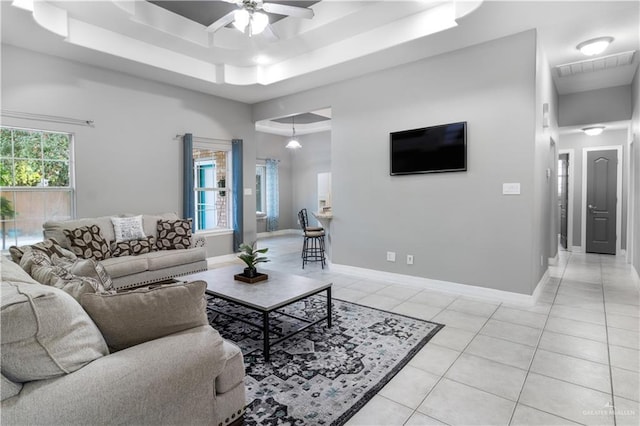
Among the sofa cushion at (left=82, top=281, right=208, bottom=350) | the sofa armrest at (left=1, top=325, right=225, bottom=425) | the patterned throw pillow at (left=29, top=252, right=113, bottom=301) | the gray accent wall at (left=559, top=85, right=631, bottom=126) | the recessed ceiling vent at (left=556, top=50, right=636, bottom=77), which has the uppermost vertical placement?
the recessed ceiling vent at (left=556, top=50, right=636, bottom=77)

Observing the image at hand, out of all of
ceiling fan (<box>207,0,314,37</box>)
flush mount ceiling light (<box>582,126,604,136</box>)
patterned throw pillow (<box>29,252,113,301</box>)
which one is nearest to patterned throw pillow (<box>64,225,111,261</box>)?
patterned throw pillow (<box>29,252,113,301</box>)

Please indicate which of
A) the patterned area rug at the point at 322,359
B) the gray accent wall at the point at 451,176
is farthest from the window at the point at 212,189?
the patterned area rug at the point at 322,359

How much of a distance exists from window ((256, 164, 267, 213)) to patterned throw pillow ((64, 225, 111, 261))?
5897mm

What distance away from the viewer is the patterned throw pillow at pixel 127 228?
14.3 feet

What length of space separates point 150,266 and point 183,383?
3.24 meters

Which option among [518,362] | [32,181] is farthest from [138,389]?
[32,181]

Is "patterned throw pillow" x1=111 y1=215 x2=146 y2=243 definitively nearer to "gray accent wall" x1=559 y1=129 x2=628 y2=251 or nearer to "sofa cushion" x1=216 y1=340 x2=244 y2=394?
"sofa cushion" x1=216 y1=340 x2=244 y2=394

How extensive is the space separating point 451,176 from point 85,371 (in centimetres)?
397

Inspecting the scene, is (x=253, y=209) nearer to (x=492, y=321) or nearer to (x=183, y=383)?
A: (x=492, y=321)

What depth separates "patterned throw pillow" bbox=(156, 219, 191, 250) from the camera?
15.1 feet

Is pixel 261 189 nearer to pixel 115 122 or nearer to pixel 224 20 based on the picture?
pixel 115 122

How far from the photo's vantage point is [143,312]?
4.61ft

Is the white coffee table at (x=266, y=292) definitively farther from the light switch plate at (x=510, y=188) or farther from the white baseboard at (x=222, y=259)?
the white baseboard at (x=222, y=259)

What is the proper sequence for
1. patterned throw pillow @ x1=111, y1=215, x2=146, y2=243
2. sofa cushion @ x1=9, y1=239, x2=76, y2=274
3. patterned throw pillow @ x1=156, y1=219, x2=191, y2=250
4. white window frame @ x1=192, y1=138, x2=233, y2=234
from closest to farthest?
sofa cushion @ x1=9, y1=239, x2=76, y2=274 → patterned throw pillow @ x1=111, y1=215, x2=146, y2=243 → patterned throw pillow @ x1=156, y1=219, x2=191, y2=250 → white window frame @ x1=192, y1=138, x2=233, y2=234
